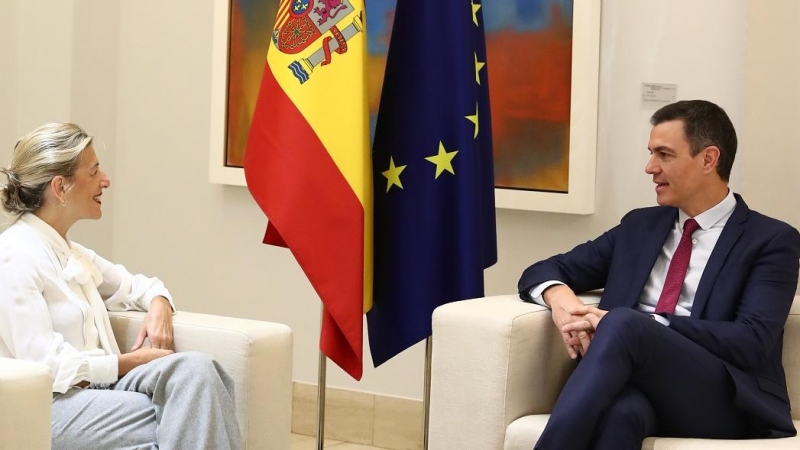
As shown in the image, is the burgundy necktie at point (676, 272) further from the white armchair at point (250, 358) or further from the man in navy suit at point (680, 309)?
the white armchair at point (250, 358)

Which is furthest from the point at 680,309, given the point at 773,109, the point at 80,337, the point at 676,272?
the point at 80,337

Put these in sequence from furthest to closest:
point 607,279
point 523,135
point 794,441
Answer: point 523,135, point 607,279, point 794,441

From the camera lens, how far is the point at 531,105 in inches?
165

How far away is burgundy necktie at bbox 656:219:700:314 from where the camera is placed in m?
3.27

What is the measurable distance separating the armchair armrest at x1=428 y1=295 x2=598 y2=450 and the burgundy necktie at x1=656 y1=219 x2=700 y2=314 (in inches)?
14.5

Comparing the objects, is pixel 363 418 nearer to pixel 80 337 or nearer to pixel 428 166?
pixel 428 166

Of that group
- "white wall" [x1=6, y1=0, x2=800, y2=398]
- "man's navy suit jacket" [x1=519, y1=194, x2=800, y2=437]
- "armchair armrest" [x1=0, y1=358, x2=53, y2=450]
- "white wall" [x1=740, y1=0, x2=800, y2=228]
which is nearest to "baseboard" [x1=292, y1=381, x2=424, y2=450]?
"white wall" [x1=6, y1=0, x2=800, y2=398]

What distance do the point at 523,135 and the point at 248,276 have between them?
143 cm

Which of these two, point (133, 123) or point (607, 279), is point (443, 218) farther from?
point (133, 123)

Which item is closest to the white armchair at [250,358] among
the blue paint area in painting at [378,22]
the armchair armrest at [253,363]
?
the armchair armrest at [253,363]

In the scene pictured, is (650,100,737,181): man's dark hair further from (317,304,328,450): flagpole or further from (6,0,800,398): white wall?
(317,304,328,450): flagpole

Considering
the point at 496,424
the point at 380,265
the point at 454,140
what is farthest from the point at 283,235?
the point at 496,424

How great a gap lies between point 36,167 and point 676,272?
1865 millimetres

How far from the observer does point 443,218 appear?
11.7ft
